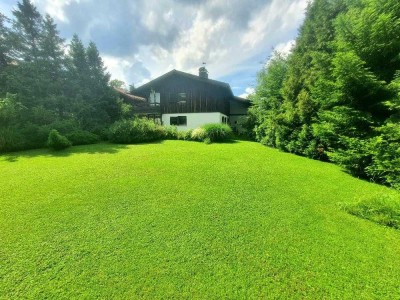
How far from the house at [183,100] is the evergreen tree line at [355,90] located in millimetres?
10061

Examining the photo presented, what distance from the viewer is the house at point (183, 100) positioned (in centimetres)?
1966

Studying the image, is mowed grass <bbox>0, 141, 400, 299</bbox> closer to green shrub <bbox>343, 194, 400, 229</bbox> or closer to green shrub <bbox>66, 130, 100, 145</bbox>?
green shrub <bbox>343, 194, 400, 229</bbox>

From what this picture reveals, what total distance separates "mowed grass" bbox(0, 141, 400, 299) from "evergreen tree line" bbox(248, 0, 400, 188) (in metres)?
1.39

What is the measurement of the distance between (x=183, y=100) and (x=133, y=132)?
864cm

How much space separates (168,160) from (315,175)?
20.2 feet

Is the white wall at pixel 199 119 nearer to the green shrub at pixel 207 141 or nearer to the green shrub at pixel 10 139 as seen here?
the green shrub at pixel 207 141

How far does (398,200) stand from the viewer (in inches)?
164

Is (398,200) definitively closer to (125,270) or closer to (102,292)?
(125,270)

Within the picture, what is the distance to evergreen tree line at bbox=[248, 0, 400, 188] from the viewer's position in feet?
21.1

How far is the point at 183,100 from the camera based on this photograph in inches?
793

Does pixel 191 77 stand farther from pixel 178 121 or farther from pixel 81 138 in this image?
pixel 81 138

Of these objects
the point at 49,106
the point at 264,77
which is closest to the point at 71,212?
the point at 49,106

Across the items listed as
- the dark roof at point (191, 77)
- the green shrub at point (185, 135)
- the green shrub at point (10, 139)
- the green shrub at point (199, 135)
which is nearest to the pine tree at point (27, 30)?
the green shrub at point (10, 139)

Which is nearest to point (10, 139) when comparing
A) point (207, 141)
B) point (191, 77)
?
point (207, 141)
